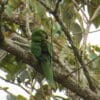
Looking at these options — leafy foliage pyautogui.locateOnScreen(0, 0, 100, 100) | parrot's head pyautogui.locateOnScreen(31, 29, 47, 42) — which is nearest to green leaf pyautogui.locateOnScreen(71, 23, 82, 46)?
leafy foliage pyautogui.locateOnScreen(0, 0, 100, 100)

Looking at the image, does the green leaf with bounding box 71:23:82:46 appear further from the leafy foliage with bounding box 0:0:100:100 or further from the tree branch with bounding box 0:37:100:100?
the tree branch with bounding box 0:37:100:100

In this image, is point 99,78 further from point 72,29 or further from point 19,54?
point 19,54

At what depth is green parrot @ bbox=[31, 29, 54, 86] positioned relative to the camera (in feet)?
4.44

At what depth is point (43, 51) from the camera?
4.66ft

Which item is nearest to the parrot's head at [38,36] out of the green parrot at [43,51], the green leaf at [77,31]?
the green parrot at [43,51]

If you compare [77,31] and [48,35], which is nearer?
[48,35]

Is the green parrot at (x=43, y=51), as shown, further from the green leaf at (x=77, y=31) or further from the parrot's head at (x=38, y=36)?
the green leaf at (x=77, y=31)

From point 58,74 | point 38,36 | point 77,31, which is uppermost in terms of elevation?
point 77,31

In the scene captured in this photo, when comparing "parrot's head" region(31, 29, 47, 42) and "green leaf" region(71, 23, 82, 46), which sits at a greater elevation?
"green leaf" region(71, 23, 82, 46)

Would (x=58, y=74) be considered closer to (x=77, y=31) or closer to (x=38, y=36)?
(x=38, y=36)

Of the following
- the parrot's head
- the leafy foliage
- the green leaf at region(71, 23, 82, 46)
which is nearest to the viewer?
the parrot's head

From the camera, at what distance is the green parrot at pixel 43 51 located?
1.35 meters

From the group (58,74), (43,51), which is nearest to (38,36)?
(43,51)

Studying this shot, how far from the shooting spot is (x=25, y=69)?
1.83 meters
